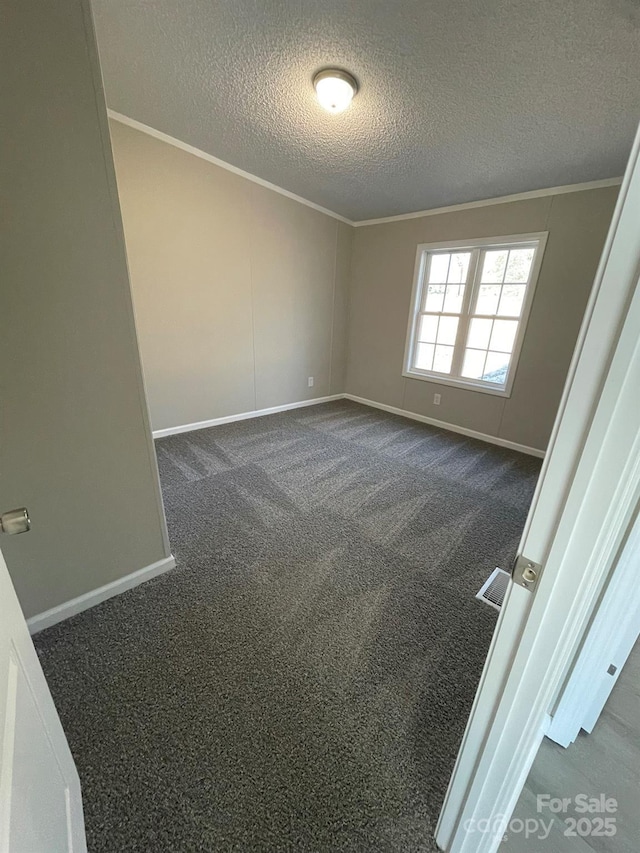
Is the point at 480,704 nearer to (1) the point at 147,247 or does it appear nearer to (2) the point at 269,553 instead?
(2) the point at 269,553

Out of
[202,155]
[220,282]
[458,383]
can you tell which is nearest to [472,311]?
[458,383]

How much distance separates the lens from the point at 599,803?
97cm

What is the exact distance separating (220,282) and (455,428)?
321 centimetres

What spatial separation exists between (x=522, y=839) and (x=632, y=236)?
1.49 meters

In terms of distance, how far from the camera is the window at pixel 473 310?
333cm

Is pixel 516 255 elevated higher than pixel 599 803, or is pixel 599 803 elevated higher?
pixel 516 255

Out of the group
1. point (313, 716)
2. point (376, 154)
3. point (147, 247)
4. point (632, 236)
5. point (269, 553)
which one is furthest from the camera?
point (147, 247)

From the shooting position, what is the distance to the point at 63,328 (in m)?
1.21

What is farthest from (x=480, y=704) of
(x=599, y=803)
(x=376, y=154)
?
(x=376, y=154)

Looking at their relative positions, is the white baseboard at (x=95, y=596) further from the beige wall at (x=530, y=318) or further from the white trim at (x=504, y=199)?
the white trim at (x=504, y=199)

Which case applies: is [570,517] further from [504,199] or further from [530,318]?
[504,199]

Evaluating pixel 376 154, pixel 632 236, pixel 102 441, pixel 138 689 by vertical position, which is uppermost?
pixel 376 154

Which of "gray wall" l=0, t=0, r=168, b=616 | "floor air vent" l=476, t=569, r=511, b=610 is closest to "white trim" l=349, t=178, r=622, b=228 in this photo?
"floor air vent" l=476, t=569, r=511, b=610

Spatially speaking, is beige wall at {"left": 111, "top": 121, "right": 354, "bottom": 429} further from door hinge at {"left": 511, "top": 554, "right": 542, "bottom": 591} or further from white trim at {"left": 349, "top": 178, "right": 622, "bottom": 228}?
door hinge at {"left": 511, "top": 554, "right": 542, "bottom": 591}
